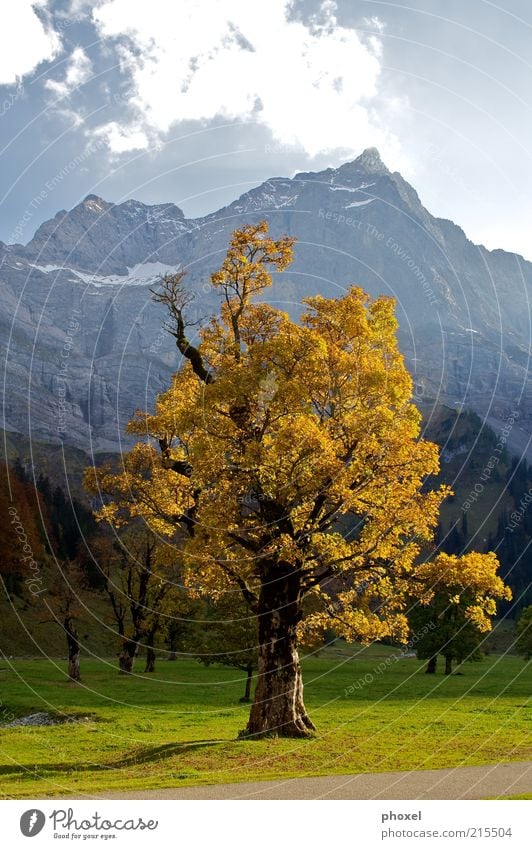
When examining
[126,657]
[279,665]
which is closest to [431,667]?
[126,657]

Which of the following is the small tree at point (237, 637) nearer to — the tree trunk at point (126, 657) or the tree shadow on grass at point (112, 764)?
the tree trunk at point (126, 657)

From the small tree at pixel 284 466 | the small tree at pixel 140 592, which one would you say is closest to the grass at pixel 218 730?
the small tree at pixel 140 592

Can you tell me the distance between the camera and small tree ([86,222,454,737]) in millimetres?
24797

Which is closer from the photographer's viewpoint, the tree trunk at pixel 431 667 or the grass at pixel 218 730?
the grass at pixel 218 730

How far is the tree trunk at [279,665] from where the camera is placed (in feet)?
87.5

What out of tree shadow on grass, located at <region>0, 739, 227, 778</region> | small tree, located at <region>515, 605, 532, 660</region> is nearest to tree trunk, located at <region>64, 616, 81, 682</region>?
tree shadow on grass, located at <region>0, 739, 227, 778</region>

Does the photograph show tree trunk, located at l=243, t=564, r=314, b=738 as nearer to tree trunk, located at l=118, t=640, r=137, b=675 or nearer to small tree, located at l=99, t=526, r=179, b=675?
small tree, located at l=99, t=526, r=179, b=675

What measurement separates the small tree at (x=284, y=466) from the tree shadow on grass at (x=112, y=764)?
3188mm

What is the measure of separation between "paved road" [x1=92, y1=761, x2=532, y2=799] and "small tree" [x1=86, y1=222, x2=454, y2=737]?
7.63 meters

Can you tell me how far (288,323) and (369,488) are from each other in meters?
7.36

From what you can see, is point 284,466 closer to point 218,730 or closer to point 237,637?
point 218,730

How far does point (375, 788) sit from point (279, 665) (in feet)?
30.1
